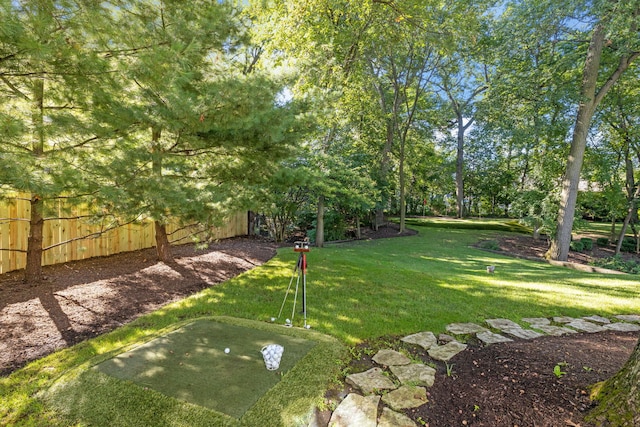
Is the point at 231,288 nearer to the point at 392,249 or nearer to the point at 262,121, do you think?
the point at 262,121

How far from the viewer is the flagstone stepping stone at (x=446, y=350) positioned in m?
2.86

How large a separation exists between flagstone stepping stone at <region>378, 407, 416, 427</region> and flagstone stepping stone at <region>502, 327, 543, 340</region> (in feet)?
6.45

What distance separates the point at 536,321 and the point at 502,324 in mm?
519

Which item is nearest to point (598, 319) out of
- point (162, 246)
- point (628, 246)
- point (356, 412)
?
point (356, 412)

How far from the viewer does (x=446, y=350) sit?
298 cm

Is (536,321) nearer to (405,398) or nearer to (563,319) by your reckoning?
(563,319)

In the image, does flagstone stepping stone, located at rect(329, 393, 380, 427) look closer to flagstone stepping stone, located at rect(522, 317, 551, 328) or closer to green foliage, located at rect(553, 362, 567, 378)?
green foliage, located at rect(553, 362, 567, 378)

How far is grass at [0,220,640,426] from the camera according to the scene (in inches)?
84.2

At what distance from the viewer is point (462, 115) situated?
22.6 metres

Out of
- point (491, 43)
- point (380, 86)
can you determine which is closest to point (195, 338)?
point (491, 43)

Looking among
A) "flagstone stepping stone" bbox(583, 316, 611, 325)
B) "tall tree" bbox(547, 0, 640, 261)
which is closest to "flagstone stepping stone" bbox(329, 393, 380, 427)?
"flagstone stepping stone" bbox(583, 316, 611, 325)

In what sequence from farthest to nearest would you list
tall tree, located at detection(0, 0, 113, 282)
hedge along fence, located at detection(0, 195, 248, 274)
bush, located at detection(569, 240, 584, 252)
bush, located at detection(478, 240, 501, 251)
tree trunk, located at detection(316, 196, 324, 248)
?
bush, located at detection(478, 240, 501, 251) < bush, located at detection(569, 240, 584, 252) < tree trunk, located at detection(316, 196, 324, 248) < hedge along fence, located at detection(0, 195, 248, 274) < tall tree, located at detection(0, 0, 113, 282)

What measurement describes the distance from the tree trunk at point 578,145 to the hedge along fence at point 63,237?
395 inches

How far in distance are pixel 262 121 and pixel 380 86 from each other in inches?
496
